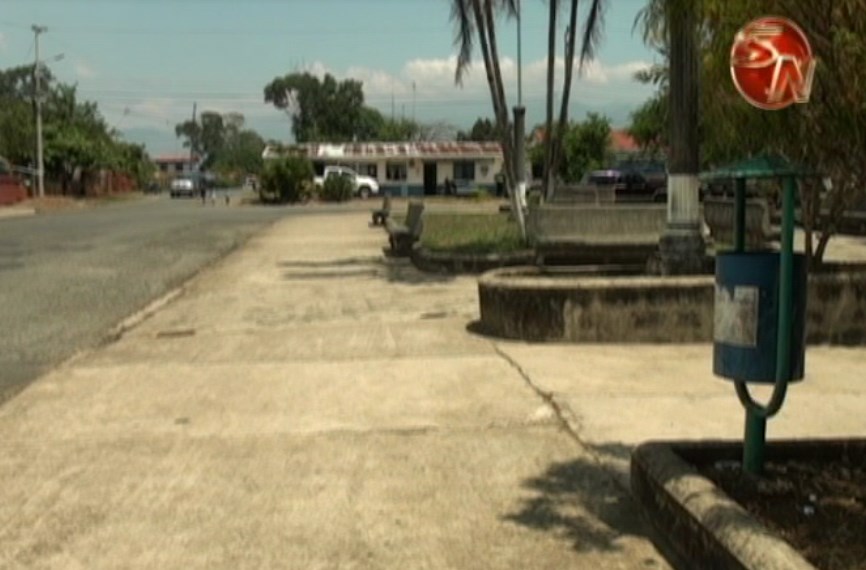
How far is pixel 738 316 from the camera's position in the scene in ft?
15.9

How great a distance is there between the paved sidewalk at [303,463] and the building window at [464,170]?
6247 cm

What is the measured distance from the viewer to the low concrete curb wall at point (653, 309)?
9852 mm

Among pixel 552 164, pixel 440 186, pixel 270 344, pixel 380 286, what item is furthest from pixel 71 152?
pixel 270 344

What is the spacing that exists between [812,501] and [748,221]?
50.0 feet

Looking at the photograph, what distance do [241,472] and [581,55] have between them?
53.6 feet

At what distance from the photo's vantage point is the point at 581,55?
21.0 meters

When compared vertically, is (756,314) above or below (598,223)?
above

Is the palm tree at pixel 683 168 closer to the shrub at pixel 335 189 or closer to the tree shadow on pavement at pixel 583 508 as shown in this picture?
the tree shadow on pavement at pixel 583 508

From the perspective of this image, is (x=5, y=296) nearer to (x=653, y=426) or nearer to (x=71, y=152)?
(x=653, y=426)

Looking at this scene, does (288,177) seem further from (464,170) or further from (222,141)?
(222,141)

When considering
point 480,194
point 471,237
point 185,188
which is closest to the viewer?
point 471,237

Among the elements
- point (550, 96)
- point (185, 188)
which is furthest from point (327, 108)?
point (550, 96)

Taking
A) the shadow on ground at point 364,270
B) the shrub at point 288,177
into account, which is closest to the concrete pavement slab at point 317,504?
the shadow on ground at point 364,270

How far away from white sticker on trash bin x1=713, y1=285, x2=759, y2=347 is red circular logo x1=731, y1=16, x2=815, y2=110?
82 cm
